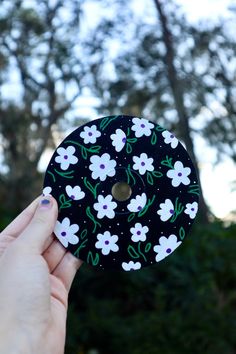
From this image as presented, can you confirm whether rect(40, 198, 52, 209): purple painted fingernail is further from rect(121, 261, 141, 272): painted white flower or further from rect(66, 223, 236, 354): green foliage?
rect(66, 223, 236, 354): green foliage

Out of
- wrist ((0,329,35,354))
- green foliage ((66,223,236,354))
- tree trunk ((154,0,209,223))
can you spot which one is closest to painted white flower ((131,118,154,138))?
wrist ((0,329,35,354))

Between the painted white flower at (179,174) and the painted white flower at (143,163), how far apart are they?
0.07 metres

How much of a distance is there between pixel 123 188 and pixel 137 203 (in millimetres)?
68

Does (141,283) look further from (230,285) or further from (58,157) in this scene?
(58,157)

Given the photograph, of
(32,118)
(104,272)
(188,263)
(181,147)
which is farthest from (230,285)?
(32,118)

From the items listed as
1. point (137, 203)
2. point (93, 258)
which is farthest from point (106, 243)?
point (137, 203)

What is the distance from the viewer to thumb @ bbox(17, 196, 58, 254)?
5.74ft

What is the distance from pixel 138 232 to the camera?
1.97 meters

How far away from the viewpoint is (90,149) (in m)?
1.98

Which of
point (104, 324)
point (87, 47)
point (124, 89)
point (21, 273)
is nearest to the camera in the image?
point (21, 273)

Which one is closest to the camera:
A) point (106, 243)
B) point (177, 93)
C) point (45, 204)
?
point (45, 204)

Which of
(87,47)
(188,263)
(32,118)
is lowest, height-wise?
(188,263)

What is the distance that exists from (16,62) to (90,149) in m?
7.01

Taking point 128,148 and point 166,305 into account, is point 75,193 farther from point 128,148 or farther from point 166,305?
point 166,305
